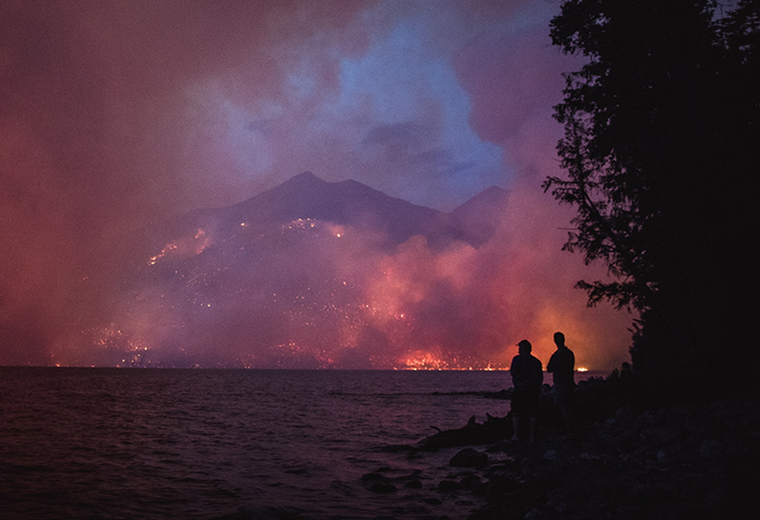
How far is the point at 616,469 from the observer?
29.7 ft

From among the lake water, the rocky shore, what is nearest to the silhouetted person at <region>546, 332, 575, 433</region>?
the rocky shore

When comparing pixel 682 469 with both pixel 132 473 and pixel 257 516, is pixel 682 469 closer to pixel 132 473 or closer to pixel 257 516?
→ pixel 257 516

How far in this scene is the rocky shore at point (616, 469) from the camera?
673cm

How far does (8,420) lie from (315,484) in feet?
69.8

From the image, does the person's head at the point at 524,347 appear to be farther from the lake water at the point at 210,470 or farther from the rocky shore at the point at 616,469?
the lake water at the point at 210,470

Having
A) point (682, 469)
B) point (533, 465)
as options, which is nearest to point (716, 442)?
point (682, 469)

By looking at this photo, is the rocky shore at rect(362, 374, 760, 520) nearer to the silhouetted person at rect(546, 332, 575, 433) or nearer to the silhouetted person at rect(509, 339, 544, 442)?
the silhouetted person at rect(509, 339, 544, 442)

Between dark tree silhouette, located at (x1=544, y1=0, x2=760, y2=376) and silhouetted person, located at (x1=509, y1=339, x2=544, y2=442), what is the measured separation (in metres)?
5.31

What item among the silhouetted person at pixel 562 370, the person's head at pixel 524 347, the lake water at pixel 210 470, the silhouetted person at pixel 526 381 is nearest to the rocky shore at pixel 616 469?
the lake water at pixel 210 470

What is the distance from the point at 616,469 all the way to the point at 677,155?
8267mm

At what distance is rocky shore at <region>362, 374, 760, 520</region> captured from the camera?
673cm

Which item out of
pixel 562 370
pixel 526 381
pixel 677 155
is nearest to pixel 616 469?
pixel 526 381

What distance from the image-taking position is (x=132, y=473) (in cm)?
1164

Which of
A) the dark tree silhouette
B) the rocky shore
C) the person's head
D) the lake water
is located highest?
the dark tree silhouette
